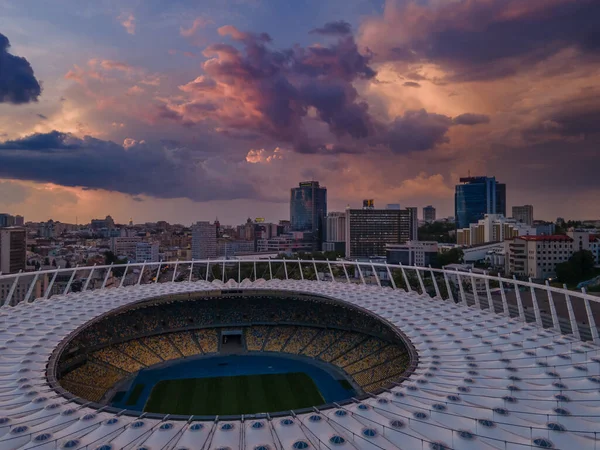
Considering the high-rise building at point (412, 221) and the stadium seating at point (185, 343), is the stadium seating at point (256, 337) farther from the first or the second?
the high-rise building at point (412, 221)

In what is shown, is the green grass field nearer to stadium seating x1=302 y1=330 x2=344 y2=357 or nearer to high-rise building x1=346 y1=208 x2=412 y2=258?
stadium seating x1=302 y1=330 x2=344 y2=357

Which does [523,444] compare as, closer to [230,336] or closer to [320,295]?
[320,295]

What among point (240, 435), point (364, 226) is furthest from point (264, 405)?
point (364, 226)

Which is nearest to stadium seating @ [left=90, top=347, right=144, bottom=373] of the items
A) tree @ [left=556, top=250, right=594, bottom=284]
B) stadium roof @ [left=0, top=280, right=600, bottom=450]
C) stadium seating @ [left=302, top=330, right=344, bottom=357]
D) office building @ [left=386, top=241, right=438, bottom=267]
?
stadium roof @ [left=0, top=280, right=600, bottom=450]

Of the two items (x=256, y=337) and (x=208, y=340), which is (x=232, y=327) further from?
(x=256, y=337)

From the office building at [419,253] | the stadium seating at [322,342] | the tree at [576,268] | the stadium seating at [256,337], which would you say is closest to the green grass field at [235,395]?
the stadium seating at [322,342]

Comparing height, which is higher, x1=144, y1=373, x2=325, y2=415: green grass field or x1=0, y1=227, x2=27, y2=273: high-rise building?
x1=0, y1=227, x2=27, y2=273: high-rise building
